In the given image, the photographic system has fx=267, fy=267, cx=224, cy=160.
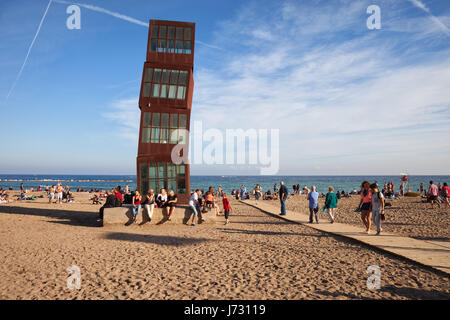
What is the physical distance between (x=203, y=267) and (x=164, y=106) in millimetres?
13423

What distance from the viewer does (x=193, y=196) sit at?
13.2 meters

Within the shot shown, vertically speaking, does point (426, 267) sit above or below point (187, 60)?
below

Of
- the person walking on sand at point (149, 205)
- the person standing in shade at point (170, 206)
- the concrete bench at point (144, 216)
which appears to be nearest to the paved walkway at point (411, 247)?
the concrete bench at point (144, 216)

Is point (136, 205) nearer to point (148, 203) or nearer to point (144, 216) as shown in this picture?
point (148, 203)

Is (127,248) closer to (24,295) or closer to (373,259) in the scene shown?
(24,295)

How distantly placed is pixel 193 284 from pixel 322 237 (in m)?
6.34

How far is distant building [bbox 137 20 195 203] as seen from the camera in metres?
17.7

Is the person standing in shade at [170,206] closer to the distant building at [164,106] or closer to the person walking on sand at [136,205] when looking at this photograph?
the person walking on sand at [136,205]

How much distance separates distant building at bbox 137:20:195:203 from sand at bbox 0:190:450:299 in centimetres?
686

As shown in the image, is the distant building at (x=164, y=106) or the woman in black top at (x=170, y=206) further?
the distant building at (x=164, y=106)

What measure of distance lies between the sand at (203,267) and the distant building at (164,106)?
22.5 feet

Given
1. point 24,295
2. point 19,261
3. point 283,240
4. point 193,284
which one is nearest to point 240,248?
point 283,240

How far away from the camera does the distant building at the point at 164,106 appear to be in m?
17.7
